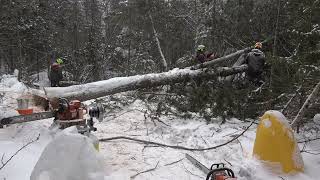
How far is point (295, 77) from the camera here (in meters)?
6.58

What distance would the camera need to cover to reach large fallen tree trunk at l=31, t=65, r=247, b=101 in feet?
27.8

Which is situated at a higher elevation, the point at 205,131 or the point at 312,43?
the point at 312,43

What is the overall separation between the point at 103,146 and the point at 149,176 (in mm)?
1535

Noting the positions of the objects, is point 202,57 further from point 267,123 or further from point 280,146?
point 280,146

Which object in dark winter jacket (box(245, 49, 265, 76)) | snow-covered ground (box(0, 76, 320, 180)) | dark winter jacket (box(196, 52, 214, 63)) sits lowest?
snow-covered ground (box(0, 76, 320, 180))

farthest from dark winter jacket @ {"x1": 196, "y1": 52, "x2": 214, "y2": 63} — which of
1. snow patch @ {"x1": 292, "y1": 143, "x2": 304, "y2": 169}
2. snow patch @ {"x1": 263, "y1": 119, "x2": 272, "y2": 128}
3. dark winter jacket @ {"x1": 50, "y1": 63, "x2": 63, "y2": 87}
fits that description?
snow patch @ {"x1": 292, "y1": 143, "x2": 304, "y2": 169}

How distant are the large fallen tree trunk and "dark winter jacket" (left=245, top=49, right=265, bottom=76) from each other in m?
0.52

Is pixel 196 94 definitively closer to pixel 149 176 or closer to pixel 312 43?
pixel 312 43

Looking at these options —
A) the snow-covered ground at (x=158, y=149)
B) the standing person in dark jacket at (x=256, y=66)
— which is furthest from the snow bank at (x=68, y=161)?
the standing person in dark jacket at (x=256, y=66)

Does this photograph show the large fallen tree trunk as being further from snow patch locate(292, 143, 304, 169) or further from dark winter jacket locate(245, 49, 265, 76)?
snow patch locate(292, 143, 304, 169)

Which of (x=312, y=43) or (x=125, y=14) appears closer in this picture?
(x=312, y=43)

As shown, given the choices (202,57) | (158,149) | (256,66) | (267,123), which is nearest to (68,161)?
(267,123)

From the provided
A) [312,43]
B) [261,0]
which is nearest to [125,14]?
[261,0]

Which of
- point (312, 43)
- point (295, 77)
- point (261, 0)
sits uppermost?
point (261, 0)
